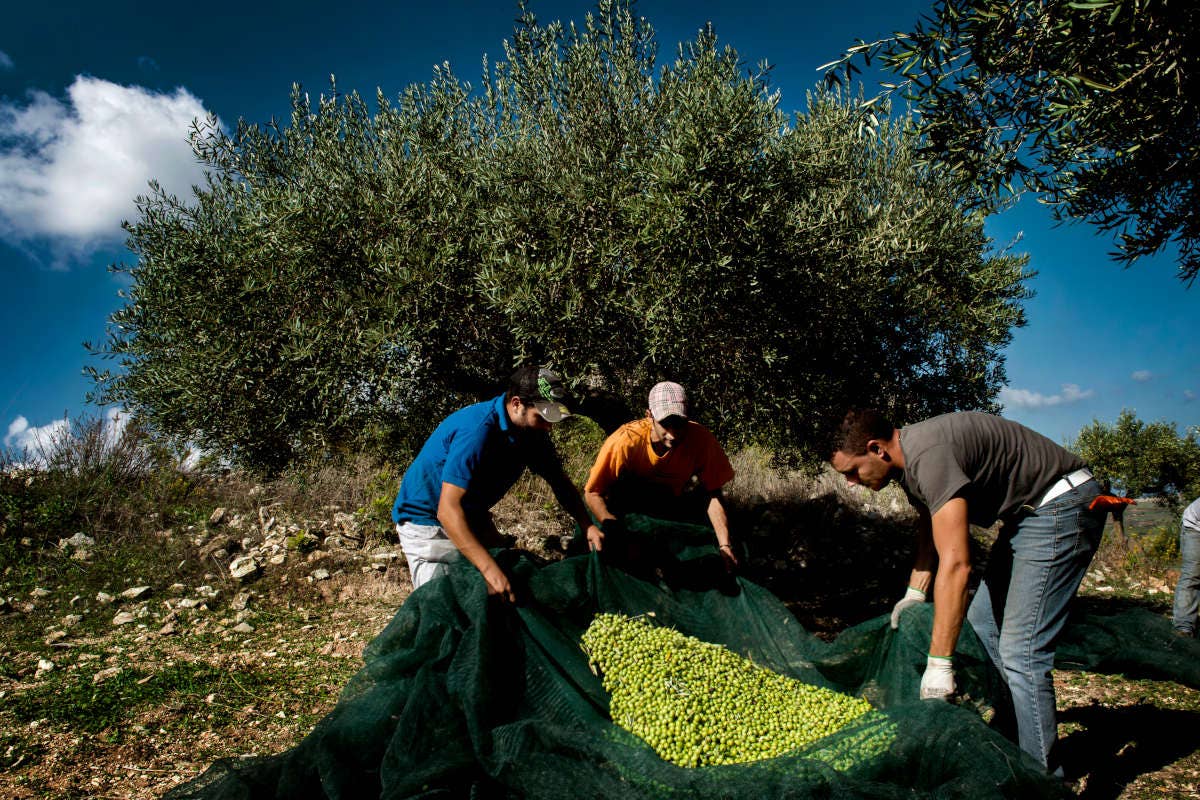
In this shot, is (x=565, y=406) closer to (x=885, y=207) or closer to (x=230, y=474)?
(x=885, y=207)

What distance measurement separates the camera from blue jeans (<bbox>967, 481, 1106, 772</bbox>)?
320 centimetres

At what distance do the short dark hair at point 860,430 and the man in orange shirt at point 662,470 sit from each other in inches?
55.2

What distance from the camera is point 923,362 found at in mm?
7977

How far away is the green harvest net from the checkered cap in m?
0.78

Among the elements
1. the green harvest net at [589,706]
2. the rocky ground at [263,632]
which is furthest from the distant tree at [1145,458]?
the green harvest net at [589,706]

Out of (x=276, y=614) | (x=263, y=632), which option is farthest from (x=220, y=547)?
(x=263, y=632)

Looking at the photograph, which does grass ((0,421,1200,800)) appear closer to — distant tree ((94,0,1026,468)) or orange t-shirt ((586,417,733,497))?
orange t-shirt ((586,417,733,497))

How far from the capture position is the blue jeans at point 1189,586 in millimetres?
5676

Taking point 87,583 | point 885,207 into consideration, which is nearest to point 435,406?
point 87,583

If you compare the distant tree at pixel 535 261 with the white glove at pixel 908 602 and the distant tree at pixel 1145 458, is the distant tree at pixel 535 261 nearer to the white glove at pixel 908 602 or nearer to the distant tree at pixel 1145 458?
the white glove at pixel 908 602

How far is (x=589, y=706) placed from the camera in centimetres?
320

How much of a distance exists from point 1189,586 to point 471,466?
604cm

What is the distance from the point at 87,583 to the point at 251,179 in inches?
190

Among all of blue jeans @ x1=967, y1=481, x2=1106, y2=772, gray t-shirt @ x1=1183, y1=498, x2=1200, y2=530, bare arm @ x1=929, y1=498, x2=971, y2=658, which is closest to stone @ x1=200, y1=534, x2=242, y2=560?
bare arm @ x1=929, y1=498, x2=971, y2=658
